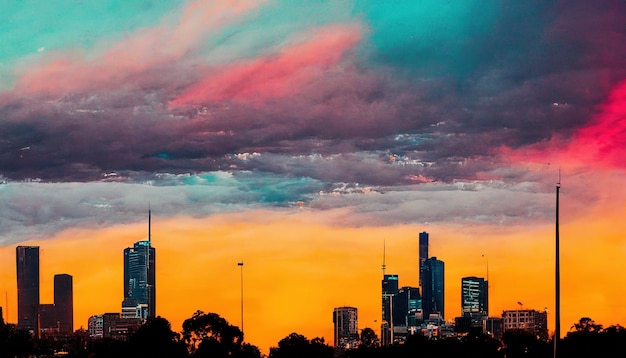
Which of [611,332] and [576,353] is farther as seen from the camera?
[611,332]

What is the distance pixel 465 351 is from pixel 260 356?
30448mm

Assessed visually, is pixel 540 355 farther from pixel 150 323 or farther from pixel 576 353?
pixel 150 323

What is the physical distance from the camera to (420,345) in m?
196

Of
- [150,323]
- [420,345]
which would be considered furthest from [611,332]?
[150,323]

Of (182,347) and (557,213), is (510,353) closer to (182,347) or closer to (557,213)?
(182,347)

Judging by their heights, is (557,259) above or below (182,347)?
above

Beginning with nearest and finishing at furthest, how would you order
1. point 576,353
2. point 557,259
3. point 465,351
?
point 557,259 → point 576,353 → point 465,351

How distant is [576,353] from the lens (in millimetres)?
182500

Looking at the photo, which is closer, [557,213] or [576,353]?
[557,213]

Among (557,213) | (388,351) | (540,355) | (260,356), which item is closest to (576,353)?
(540,355)

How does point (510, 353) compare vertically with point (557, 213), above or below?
below

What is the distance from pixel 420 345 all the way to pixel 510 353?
14.4 meters

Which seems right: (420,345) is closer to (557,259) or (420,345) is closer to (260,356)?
(260,356)

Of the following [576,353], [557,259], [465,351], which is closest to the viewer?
[557,259]
